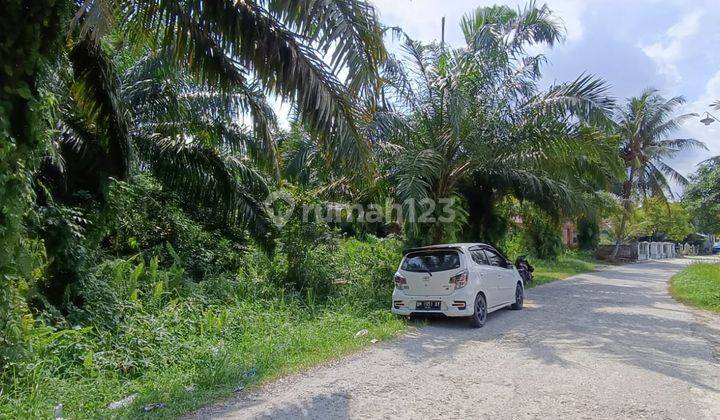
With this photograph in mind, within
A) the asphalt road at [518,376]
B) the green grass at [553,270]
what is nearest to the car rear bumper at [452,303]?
the asphalt road at [518,376]

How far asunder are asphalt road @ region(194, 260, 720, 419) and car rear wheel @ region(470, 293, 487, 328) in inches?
7.4

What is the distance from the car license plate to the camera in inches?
358

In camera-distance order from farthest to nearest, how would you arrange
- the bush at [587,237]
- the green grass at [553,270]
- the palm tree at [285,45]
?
the bush at [587,237] → the green grass at [553,270] → the palm tree at [285,45]

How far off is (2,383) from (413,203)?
7145 millimetres

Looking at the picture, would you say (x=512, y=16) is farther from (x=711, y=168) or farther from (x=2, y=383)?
(x=711, y=168)

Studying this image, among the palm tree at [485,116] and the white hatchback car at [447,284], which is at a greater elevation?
the palm tree at [485,116]

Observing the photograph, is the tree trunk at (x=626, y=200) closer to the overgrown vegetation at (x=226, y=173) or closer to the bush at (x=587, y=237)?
the bush at (x=587, y=237)

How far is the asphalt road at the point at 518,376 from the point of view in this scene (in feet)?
15.9

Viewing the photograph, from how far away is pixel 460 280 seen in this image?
8.97 metres

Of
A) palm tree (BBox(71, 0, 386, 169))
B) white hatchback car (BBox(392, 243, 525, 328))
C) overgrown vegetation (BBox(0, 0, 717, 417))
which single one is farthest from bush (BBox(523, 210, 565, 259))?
palm tree (BBox(71, 0, 386, 169))

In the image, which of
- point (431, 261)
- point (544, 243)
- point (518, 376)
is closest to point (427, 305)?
point (431, 261)

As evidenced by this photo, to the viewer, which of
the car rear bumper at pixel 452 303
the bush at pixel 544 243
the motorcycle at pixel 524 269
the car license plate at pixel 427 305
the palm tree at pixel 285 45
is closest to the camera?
the palm tree at pixel 285 45

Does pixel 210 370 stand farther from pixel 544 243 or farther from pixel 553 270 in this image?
pixel 544 243

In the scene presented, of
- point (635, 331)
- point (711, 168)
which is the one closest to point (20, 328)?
point (635, 331)
